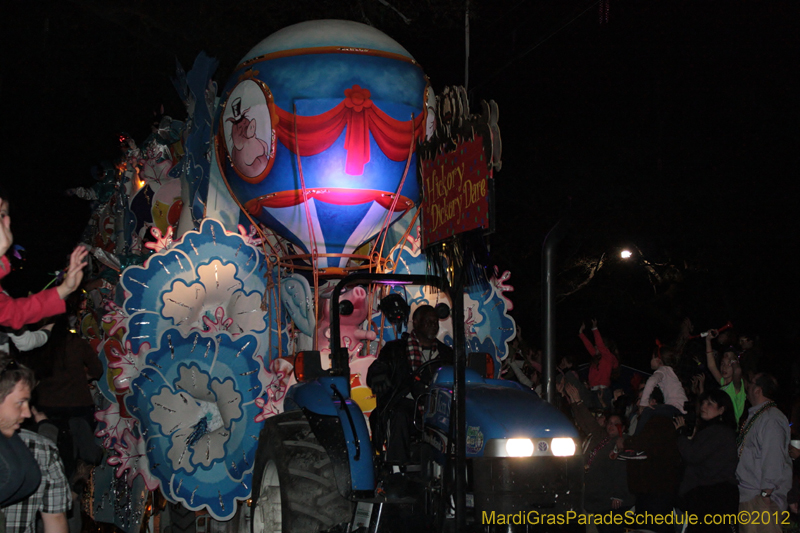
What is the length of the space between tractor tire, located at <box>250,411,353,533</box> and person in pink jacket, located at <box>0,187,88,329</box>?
181 cm

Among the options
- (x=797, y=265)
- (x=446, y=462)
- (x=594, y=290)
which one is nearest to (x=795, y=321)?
(x=797, y=265)

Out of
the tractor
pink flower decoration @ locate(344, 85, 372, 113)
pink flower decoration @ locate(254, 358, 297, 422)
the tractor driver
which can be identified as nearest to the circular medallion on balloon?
pink flower decoration @ locate(344, 85, 372, 113)

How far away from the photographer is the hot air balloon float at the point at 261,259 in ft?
20.5

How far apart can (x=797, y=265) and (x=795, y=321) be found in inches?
40.4

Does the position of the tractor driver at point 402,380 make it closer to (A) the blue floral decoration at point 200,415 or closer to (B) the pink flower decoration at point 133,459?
(A) the blue floral decoration at point 200,415

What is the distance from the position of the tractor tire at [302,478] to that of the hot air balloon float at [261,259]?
117cm

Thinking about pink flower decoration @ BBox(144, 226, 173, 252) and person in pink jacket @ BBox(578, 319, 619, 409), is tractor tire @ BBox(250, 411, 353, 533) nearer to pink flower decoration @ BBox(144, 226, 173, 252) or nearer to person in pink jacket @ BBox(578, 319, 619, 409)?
pink flower decoration @ BBox(144, 226, 173, 252)

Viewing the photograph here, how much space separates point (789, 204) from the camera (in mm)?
13492

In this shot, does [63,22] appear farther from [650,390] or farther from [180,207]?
[650,390]

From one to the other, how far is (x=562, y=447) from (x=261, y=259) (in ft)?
14.1

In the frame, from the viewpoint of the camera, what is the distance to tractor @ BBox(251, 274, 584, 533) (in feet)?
12.6

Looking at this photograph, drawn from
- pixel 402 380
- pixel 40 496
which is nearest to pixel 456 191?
pixel 402 380

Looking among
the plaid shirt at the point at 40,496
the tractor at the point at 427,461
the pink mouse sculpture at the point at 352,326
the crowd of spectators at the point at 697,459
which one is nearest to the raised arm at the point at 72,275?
the plaid shirt at the point at 40,496

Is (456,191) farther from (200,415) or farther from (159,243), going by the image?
(159,243)
